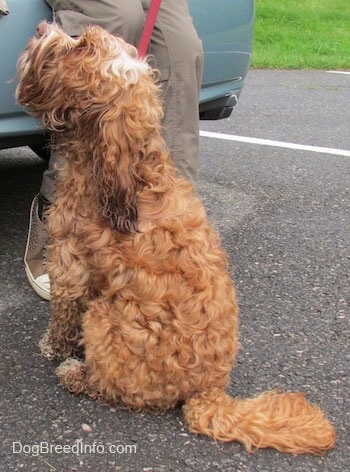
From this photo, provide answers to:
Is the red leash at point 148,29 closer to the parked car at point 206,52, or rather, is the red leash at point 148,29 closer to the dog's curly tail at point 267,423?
the parked car at point 206,52

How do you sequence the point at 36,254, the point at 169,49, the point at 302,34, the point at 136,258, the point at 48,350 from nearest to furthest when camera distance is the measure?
the point at 136,258, the point at 48,350, the point at 169,49, the point at 36,254, the point at 302,34

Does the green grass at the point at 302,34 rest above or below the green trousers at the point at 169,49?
below

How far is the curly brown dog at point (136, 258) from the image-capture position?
2.36m

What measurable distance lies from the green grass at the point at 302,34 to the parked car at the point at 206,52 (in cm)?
636

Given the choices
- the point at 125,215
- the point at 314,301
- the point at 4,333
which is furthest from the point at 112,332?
the point at 314,301

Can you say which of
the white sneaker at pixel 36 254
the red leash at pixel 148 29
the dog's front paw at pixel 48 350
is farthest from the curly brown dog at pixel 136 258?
the white sneaker at pixel 36 254

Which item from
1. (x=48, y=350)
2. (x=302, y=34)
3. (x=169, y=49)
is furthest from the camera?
(x=302, y=34)

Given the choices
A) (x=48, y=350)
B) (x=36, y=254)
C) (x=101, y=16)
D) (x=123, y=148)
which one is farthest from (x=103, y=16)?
(x=48, y=350)

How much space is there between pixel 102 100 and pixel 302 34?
1139 cm

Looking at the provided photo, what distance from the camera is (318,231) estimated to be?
430cm

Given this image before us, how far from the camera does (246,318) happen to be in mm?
3303

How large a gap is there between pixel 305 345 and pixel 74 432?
3.61ft

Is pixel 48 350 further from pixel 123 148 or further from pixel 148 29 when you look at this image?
pixel 148 29

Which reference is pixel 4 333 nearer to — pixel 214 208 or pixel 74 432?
pixel 74 432
